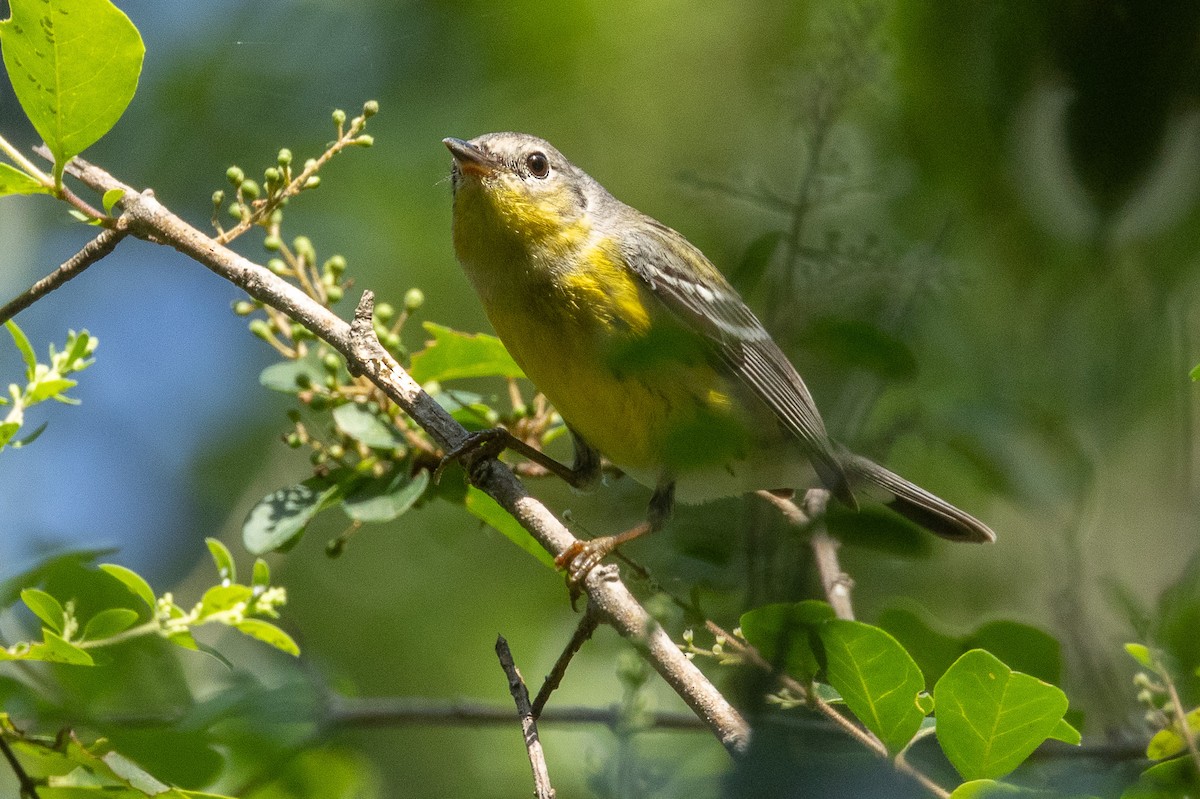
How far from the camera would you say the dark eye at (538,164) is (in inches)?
155

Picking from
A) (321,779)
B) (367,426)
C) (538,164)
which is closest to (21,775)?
(321,779)

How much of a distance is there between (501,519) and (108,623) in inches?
41.9

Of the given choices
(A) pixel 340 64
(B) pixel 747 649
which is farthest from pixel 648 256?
(A) pixel 340 64

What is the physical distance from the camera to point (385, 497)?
308 centimetres

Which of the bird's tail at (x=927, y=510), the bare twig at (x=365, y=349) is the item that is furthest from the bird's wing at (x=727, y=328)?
the bare twig at (x=365, y=349)

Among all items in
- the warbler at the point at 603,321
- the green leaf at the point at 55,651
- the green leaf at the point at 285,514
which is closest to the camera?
the green leaf at the point at 55,651

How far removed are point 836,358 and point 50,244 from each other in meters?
5.97

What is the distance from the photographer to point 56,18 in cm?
216

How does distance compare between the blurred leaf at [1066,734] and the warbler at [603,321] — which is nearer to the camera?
the blurred leaf at [1066,734]

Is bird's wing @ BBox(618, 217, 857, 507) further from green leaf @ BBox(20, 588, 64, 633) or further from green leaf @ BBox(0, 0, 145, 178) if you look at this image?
green leaf @ BBox(20, 588, 64, 633)

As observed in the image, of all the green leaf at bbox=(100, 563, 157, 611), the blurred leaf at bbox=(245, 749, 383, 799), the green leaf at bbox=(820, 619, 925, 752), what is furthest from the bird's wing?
the green leaf at bbox=(100, 563, 157, 611)

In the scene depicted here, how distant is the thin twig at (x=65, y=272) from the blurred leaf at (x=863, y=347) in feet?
5.56

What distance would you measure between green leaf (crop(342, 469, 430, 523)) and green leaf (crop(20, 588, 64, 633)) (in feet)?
2.95

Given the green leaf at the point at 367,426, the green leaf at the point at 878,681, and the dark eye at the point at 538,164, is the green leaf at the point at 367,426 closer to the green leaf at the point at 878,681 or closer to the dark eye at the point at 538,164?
the dark eye at the point at 538,164
